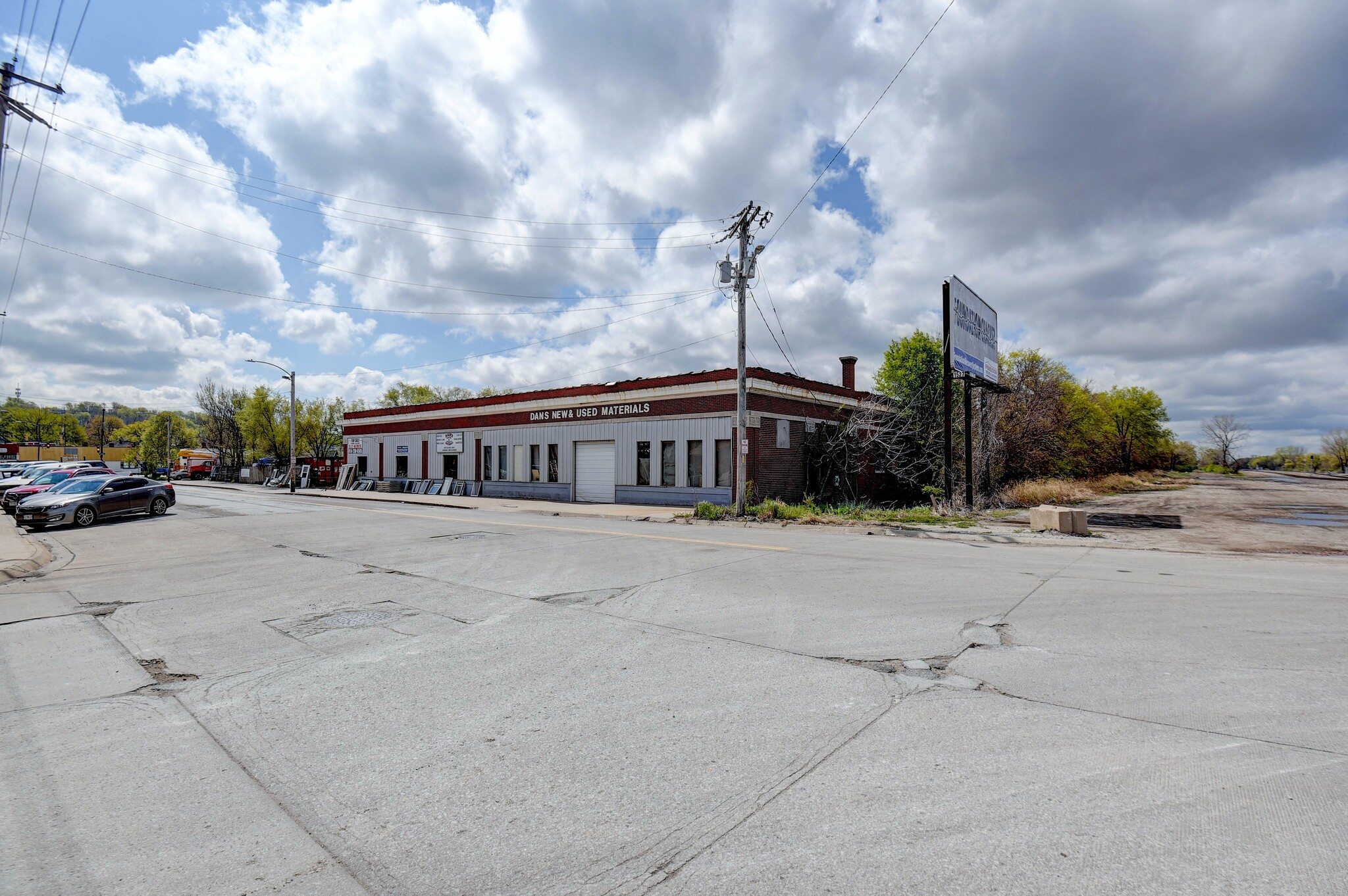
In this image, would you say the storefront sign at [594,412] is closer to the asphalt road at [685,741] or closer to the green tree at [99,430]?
the asphalt road at [685,741]

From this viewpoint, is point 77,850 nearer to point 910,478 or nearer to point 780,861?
point 780,861

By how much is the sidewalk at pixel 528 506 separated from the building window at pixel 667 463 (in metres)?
1.35

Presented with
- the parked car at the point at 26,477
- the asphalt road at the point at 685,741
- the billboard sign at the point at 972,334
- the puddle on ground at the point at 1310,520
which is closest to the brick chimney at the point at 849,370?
the billboard sign at the point at 972,334

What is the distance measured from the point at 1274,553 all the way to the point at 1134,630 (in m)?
10.2

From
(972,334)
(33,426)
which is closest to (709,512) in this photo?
(972,334)

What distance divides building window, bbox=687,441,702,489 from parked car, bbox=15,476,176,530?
65.1ft

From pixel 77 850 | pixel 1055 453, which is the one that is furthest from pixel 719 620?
pixel 1055 453

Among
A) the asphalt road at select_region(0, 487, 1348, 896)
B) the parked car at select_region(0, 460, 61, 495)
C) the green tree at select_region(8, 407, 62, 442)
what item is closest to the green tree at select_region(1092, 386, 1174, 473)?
the asphalt road at select_region(0, 487, 1348, 896)

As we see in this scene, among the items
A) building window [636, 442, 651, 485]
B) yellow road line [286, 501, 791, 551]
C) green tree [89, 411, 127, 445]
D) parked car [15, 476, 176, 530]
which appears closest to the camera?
yellow road line [286, 501, 791, 551]

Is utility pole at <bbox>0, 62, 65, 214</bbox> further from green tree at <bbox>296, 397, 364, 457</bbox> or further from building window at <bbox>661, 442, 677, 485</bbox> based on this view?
green tree at <bbox>296, 397, 364, 457</bbox>

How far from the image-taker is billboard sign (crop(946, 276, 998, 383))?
883 inches

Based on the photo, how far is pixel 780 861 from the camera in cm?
295

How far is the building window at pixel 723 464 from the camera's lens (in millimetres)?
25906

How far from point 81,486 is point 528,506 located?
15.3 meters
